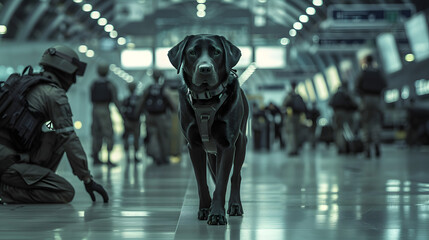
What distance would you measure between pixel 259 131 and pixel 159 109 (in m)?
11.5

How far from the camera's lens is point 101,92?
13297mm

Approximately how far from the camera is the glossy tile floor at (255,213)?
14.3 feet

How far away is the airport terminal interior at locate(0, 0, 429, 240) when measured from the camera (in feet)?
16.0

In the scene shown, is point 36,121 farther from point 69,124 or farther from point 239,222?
point 239,222

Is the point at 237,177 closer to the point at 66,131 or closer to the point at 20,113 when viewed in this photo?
the point at 66,131

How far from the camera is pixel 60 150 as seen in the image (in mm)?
6406

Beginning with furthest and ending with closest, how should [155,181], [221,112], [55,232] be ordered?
[155,181] < [221,112] < [55,232]

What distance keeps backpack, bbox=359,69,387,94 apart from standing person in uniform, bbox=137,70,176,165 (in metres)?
4.27

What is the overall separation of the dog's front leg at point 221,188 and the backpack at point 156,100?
923cm

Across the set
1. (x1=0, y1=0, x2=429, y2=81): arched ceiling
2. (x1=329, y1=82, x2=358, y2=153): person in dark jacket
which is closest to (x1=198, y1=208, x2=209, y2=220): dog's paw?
(x1=329, y1=82, x2=358, y2=153): person in dark jacket

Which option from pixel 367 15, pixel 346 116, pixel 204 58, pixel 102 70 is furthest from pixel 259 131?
pixel 204 58

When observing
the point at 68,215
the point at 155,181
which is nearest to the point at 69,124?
the point at 68,215

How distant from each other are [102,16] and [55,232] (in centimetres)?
2540

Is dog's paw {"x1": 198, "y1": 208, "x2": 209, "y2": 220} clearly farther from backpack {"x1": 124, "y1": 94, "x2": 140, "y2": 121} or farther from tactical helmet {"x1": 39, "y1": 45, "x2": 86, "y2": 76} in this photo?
backpack {"x1": 124, "y1": 94, "x2": 140, "y2": 121}
